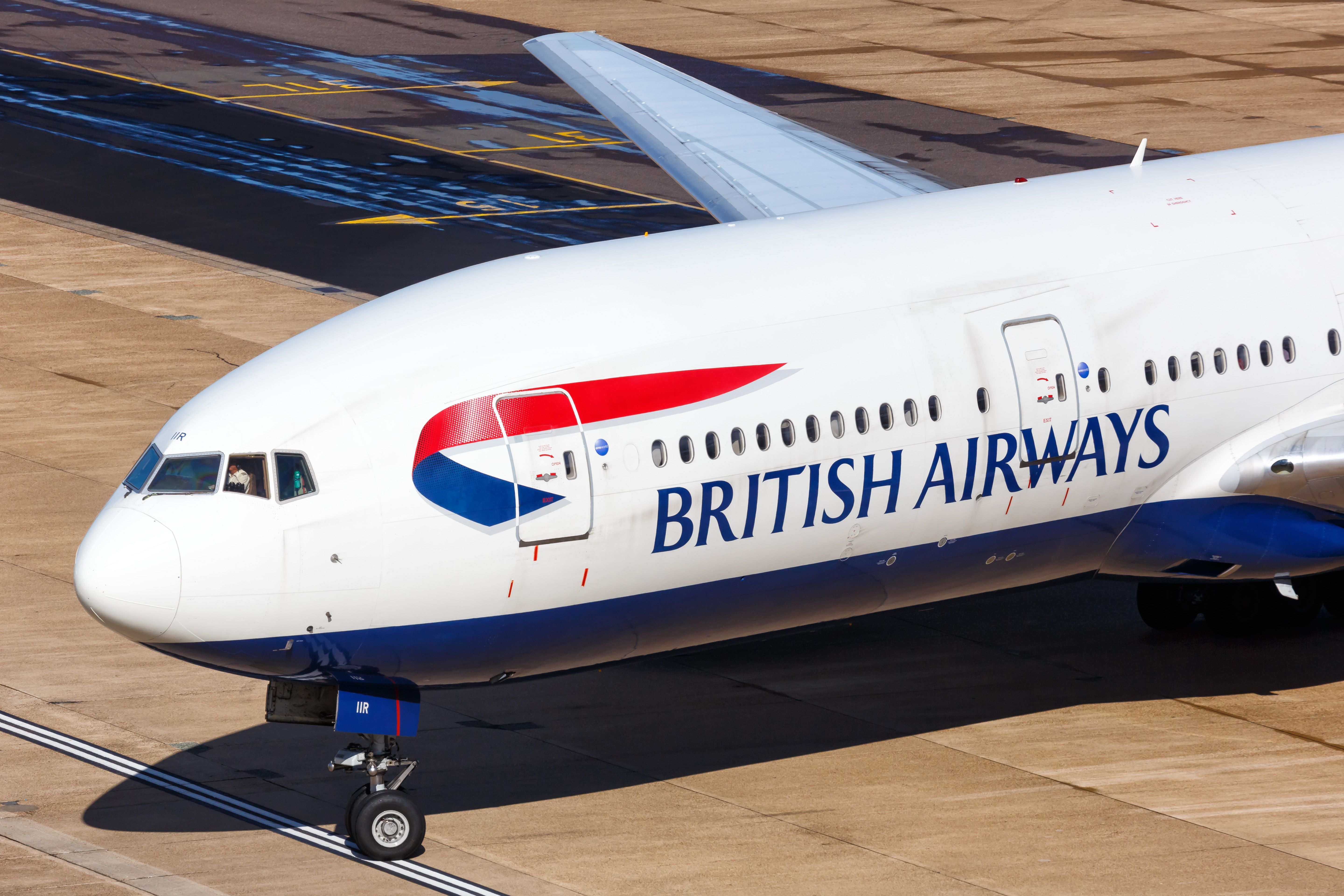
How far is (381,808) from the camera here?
18.3 metres

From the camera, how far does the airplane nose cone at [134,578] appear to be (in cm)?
1664

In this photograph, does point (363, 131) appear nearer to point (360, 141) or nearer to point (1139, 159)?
point (360, 141)

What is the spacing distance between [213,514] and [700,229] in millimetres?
5954

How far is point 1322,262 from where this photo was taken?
2134 cm

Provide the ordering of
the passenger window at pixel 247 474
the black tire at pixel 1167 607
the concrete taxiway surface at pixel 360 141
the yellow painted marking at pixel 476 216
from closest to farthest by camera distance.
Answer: the passenger window at pixel 247 474 → the black tire at pixel 1167 607 → the concrete taxiway surface at pixel 360 141 → the yellow painted marking at pixel 476 216

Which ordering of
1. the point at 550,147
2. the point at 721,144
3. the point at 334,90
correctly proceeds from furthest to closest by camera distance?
the point at 334,90 < the point at 550,147 < the point at 721,144

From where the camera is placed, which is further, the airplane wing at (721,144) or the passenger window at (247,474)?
the airplane wing at (721,144)

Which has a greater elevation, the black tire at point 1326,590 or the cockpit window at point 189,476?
the cockpit window at point 189,476

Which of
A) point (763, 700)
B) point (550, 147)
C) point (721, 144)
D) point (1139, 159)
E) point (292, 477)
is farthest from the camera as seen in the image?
point (550, 147)

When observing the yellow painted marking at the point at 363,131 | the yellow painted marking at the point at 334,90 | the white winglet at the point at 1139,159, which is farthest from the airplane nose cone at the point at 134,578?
the yellow painted marking at the point at 334,90

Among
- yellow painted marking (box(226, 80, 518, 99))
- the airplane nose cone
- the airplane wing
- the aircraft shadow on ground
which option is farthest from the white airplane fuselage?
yellow painted marking (box(226, 80, 518, 99))

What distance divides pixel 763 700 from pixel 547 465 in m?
5.86

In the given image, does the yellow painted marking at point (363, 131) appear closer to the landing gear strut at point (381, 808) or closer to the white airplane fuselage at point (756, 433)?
the white airplane fuselage at point (756, 433)

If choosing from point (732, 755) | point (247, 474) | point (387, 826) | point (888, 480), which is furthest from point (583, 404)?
point (732, 755)
